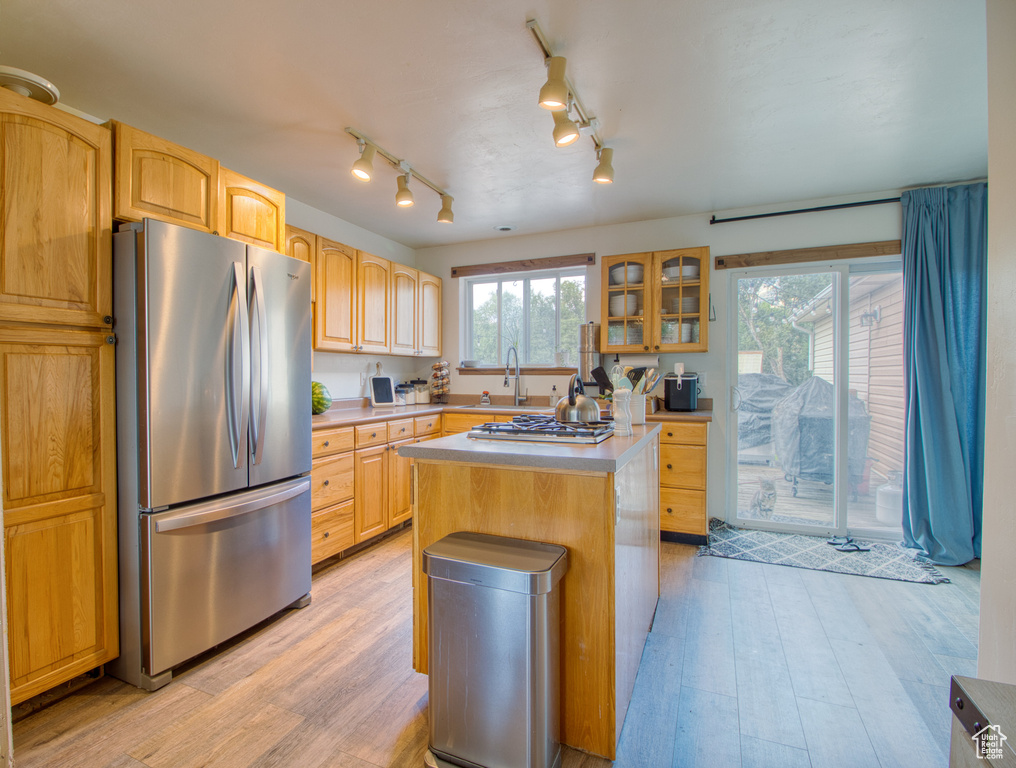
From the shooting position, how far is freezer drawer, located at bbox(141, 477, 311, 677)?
6.01 ft

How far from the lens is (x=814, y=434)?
363cm

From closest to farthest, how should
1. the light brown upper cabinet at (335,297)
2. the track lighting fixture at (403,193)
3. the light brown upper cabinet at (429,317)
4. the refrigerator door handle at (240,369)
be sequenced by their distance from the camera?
the refrigerator door handle at (240,369)
the track lighting fixture at (403,193)
the light brown upper cabinet at (335,297)
the light brown upper cabinet at (429,317)

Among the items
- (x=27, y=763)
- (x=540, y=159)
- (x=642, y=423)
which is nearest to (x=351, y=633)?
(x=27, y=763)

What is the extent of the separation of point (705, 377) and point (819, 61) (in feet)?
7.65

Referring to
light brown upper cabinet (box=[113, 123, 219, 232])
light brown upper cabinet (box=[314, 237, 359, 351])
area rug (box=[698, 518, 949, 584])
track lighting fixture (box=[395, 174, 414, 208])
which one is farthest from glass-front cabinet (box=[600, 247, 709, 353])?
light brown upper cabinet (box=[113, 123, 219, 232])

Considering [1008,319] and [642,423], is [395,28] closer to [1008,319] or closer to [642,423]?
[642,423]

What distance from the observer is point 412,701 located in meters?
1.78

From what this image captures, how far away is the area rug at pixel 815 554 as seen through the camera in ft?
9.53

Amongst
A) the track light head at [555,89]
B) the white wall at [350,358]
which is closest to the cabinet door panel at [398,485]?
the white wall at [350,358]

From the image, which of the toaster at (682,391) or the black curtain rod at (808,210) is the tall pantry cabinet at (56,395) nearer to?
the toaster at (682,391)

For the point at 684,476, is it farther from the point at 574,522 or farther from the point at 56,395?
the point at 56,395

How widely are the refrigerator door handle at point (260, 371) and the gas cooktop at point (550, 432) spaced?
1045mm

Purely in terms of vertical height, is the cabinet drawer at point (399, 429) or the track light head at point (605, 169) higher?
the track light head at point (605, 169)

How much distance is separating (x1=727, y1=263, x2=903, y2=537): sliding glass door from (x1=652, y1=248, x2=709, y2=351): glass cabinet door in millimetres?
379
